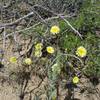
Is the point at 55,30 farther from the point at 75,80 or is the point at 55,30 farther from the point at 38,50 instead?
the point at 75,80

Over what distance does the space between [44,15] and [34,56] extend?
1.22 ft

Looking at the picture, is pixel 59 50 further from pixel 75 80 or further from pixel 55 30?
pixel 75 80

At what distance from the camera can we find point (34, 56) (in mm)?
2326

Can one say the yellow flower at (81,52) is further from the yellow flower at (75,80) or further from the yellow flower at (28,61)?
the yellow flower at (28,61)

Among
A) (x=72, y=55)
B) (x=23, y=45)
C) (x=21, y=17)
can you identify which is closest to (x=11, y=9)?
(x=21, y=17)

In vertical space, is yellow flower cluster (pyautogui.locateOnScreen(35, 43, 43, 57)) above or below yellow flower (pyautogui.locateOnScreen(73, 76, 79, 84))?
above

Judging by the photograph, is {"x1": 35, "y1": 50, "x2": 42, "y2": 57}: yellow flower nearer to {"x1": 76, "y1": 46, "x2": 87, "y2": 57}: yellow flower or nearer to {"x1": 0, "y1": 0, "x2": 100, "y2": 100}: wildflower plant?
{"x1": 0, "y1": 0, "x2": 100, "y2": 100}: wildflower plant

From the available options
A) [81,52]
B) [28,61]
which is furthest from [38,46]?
[81,52]

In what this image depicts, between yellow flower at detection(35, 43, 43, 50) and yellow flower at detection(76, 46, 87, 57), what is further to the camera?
yellow flower at detection(35, 43, 43, 50)

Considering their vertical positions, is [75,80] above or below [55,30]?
below

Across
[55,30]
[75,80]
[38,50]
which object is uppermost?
[55,30]

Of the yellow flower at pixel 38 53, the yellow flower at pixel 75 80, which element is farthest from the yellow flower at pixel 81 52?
the yellow flower at pixel 38 53

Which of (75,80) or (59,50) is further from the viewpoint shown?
(59,50)

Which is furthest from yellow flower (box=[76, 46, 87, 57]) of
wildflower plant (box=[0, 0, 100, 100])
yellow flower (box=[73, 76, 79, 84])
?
yellow flower (box=[73, 76, 79, 84])
